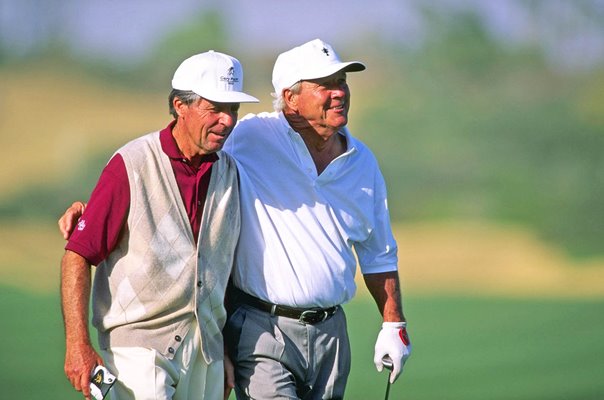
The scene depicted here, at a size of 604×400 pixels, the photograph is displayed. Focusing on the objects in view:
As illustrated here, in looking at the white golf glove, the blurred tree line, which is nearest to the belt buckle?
the white golf glove

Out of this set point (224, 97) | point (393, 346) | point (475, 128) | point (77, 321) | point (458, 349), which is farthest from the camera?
point (475, 128)

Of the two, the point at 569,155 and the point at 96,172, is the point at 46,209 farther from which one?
the point at 569,155

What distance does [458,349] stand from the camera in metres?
6.57

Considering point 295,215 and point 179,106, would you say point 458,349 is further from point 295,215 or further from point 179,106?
point 179,106

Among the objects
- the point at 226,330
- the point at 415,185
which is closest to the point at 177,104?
the point at 226,330

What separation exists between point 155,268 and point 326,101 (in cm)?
80

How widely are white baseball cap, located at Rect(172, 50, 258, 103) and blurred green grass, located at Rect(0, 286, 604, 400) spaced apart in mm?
3211

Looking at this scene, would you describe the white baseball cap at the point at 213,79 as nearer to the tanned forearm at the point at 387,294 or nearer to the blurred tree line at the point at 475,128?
the tanned forearm at the point at 387,294

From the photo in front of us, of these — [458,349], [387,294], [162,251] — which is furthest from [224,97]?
[458,349]

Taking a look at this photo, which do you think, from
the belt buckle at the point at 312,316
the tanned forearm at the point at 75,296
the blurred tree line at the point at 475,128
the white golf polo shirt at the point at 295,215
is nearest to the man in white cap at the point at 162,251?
the tanned forearm at the point at 75,296

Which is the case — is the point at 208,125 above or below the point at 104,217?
above

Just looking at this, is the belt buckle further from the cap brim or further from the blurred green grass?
the blurred green grass

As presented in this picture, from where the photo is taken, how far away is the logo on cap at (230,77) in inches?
121

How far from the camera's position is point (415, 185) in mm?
6824
